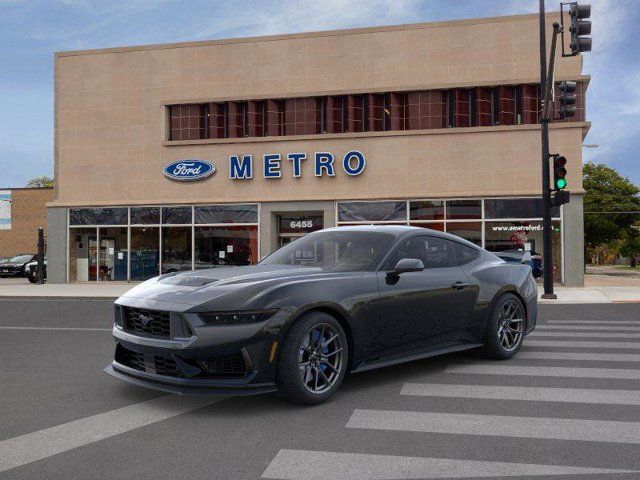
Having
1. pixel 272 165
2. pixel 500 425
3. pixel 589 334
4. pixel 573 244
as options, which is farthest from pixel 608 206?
pixel 500 425

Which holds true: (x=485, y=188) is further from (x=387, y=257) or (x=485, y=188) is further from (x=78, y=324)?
(x=387, y=257)

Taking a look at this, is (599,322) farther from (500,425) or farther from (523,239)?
(523,239)

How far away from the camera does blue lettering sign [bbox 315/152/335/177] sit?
77.2ft

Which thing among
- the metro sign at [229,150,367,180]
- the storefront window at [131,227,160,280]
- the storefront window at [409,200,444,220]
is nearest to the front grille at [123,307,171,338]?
the storefront window at [409,200,444,220]

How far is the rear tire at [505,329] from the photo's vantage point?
677 centimetres

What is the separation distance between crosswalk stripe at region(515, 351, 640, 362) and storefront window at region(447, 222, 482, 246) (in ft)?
49.0

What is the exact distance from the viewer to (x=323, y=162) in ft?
77.4

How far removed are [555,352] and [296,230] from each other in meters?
17.2

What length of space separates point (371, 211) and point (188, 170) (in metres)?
7.48

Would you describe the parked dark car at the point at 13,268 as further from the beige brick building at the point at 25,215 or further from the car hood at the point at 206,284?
the car hood at the point at 206,284

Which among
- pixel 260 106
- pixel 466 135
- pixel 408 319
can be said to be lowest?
pixel 408 319

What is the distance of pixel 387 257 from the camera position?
5.88 metres

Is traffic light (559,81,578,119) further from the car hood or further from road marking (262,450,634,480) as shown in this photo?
road marking (262,450,634,480)

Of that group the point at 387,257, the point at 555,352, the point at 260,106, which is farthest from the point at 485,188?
the point at 387,257
